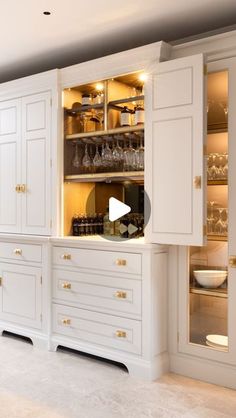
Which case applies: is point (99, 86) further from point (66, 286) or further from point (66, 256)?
point (66, 286)

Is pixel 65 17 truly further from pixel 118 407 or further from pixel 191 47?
pixel 118 407

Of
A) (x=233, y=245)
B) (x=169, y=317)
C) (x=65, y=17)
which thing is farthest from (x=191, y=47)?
(x=169, y=317)

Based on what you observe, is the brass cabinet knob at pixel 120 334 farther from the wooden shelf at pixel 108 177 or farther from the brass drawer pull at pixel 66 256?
the wooden shelf at pixel 108 177

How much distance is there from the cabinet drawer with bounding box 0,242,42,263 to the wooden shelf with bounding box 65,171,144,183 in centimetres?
67

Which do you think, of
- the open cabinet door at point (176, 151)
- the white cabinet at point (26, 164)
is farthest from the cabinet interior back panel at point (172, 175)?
the white cabinet at point (26, 164)

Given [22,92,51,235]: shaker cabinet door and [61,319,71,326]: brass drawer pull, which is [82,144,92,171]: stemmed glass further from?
[61,319,71,326]: brass drawer pull

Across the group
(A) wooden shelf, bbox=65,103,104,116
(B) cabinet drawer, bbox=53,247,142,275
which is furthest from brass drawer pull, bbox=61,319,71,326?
(A) wooden shelf, bbox=65,103,104,116

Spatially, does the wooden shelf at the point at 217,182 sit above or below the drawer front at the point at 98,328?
above

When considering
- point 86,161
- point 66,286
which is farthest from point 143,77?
point 66,286

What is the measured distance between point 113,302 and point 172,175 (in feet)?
3.41

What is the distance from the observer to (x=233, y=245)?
9.09 feet

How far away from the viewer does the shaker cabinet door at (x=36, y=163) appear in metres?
3.60

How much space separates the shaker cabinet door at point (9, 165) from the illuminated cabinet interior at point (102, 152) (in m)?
0.52

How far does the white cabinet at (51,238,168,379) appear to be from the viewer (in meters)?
2.95
